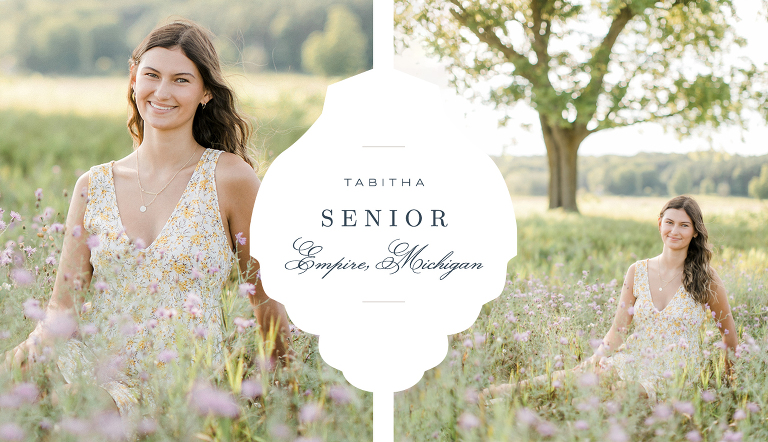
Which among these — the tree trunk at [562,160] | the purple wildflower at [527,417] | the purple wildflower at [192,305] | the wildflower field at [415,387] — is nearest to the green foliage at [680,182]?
the tree trunk at [562,160]

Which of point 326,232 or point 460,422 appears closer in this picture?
point 460,422

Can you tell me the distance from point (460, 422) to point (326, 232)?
0.87 metres

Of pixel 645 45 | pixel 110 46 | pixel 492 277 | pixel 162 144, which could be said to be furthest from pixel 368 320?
pixel 110 46

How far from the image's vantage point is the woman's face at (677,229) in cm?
229

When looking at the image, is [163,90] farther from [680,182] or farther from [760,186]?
[680,182]

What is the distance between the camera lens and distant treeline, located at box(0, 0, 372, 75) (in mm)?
6551

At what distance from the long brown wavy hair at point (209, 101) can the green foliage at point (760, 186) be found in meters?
4.06

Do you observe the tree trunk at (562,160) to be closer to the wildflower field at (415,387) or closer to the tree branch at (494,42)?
the tree branch at (494,42)

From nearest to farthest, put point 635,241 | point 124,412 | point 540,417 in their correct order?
point 124,412, point 540,417, point 635,241

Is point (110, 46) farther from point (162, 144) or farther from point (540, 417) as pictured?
point (540, 417)

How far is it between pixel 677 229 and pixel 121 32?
690 centimetres

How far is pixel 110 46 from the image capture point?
701 cm

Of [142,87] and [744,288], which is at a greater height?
[142,87]

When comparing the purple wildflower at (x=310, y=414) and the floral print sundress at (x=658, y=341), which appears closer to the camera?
the purple wildflower at (x=310, y=414)
